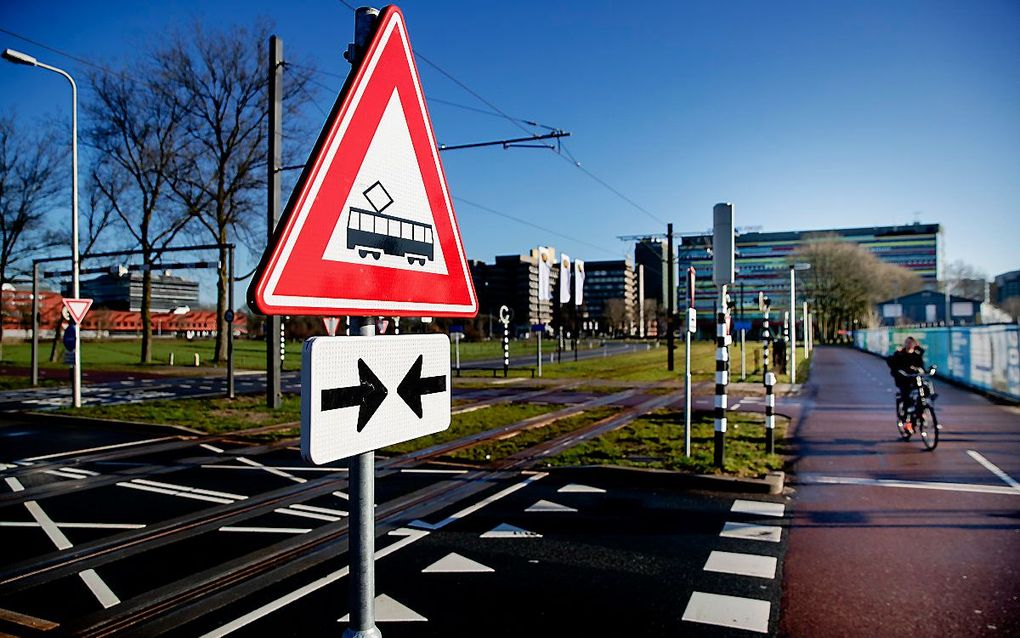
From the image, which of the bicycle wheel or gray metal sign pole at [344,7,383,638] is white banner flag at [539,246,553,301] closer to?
the bicycle wheel

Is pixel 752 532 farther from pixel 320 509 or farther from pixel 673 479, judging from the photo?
pixel 320 509

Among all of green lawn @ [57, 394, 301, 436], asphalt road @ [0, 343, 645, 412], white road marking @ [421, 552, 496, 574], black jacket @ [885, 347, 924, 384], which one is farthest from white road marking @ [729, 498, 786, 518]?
asphalt road @ [0, 343, 645, 412]

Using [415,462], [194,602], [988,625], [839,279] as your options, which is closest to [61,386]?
[415,462]

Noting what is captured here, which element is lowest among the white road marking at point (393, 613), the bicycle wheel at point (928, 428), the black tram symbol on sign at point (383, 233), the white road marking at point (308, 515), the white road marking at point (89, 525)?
the white road marking at point (89, 525)

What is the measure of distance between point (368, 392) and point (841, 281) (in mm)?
77008

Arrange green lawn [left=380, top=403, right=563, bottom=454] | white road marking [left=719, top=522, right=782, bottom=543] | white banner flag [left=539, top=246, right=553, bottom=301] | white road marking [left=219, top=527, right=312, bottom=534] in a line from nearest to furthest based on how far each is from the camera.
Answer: white road marking [left=719, top=522, right=782, bottom=543] < white road marking [left=219, top=527, right=312, bottom=534] < green lawn [left=380, top=403, right=563, bottom=454] < white banner flag [left=539, top=246, right=553, bottom=301]

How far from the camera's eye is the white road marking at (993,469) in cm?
745

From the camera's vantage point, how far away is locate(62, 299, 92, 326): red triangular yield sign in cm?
Result: 1534

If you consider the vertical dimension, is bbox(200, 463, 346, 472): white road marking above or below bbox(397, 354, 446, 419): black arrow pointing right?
below

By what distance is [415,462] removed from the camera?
341 inches

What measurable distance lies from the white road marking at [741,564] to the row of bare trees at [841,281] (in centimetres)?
6992

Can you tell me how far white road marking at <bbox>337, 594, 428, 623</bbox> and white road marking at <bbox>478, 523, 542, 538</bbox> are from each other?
1.45 m

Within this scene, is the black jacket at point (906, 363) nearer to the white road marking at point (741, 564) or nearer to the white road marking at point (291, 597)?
the white road marking at point (741, 564)

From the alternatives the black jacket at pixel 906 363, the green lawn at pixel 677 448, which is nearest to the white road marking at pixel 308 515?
the green lawn at pixel 677 448
